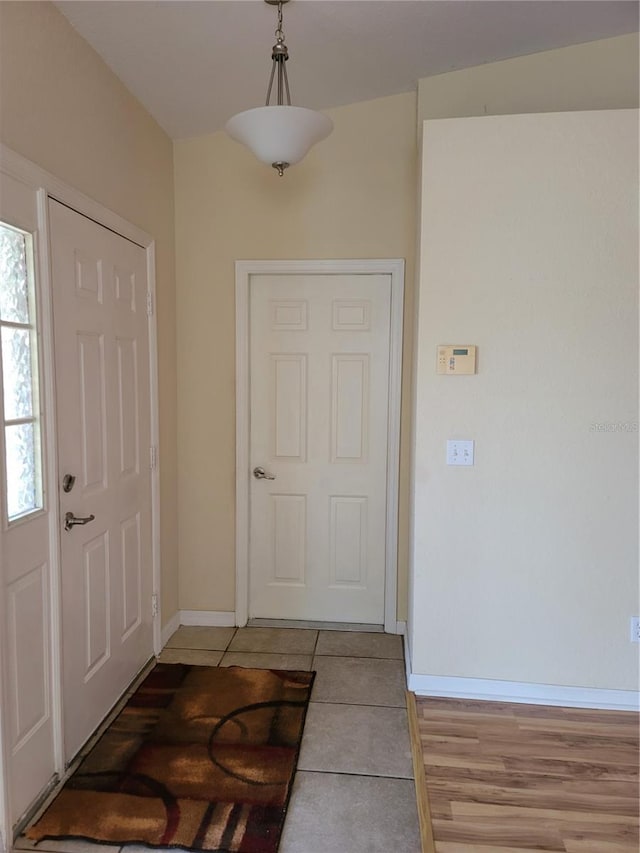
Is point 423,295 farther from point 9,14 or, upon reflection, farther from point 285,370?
point 9,14

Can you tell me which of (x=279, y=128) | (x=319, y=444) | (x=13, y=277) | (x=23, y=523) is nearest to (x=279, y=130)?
(x=279, y=128)

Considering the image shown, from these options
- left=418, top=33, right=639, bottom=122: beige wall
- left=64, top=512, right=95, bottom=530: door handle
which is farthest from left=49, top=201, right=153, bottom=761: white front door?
left=418, top=33, right=639, bottom=122: beige wall

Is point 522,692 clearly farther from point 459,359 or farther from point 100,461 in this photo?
point 100,461

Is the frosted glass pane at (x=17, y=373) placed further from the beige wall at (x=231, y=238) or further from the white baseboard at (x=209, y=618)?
the white baseboard at (x=209, y=618)

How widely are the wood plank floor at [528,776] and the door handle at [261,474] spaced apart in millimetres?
1391

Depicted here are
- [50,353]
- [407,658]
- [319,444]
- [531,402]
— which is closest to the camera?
[50,353]

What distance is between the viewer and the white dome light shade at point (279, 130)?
180cm

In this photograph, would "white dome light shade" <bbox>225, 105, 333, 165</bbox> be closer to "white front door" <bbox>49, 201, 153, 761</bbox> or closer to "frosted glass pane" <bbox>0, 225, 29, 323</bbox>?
"white front door" <bbox>49, 201, 153, 761</bbox>

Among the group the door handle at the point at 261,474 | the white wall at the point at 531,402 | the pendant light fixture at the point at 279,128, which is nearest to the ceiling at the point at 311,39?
the pendant light fixture at the point at 279,128

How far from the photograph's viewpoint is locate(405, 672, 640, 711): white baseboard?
236 centimetres

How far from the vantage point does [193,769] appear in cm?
195

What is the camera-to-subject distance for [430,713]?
2.33 meters

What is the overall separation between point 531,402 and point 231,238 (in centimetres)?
180

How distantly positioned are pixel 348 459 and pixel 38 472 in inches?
66.2
